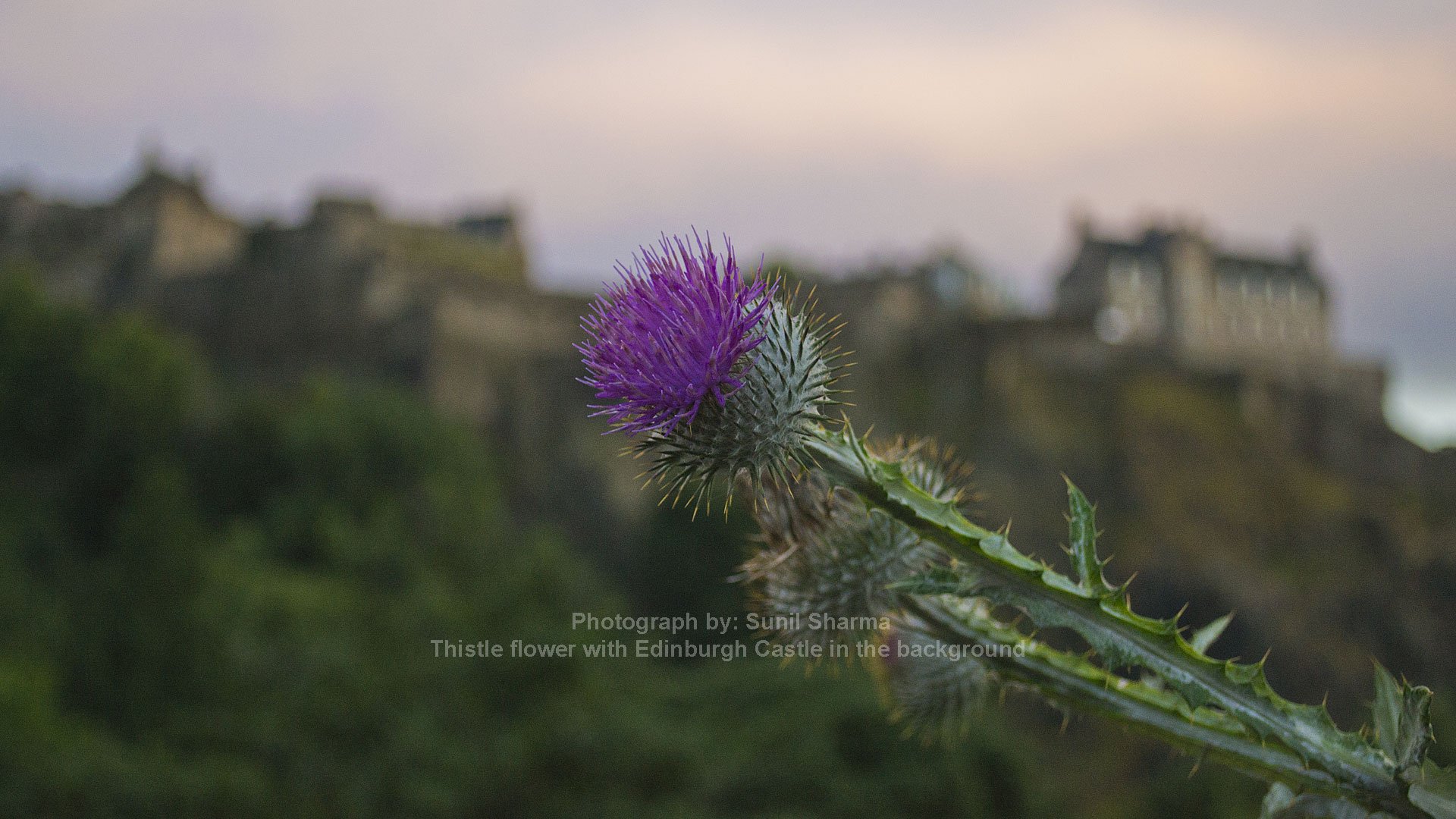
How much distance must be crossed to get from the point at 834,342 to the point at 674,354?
1.36ft

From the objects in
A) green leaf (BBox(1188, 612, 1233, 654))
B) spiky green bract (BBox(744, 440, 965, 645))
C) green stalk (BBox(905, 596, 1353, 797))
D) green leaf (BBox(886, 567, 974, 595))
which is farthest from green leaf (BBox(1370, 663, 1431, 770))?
spiky green bract (BBox(744, 440, 965, 645))

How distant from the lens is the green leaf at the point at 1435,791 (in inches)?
63.9

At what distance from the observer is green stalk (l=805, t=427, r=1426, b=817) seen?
5.80ft

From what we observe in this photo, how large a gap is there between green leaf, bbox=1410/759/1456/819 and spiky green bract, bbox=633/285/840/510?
97 cm

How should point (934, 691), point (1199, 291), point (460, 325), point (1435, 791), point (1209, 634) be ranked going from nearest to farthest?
point (1435, 791), point (1209, 634), point (934, 691), point (460, 325), point (1199, 291)

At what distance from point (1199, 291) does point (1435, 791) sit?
76.0 metres

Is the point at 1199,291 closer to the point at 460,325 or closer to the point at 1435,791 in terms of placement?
the point at 460,325

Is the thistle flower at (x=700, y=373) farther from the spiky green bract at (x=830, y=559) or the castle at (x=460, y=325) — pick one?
the castle at (x=460, y=325)

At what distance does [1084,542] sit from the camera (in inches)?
79.0

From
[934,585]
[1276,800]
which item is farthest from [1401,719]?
[934,585]

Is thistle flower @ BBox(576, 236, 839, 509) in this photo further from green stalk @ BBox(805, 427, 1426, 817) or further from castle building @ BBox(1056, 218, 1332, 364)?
castle building @ BBox(1056, 218, 1332, 364)

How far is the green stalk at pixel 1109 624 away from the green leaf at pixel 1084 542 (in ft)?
0.13

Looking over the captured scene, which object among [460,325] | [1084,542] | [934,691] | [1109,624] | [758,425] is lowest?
[934,691]

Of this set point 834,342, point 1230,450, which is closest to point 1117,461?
point 1230,450
